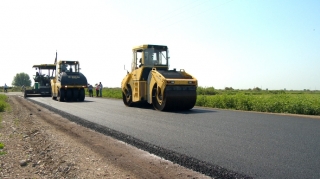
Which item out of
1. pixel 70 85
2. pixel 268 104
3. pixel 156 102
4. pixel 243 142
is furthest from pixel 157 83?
pixel 70 85

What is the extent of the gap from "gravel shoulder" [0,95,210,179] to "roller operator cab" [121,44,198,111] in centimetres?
539

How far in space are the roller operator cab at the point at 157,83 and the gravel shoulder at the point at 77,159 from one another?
17.7 ft

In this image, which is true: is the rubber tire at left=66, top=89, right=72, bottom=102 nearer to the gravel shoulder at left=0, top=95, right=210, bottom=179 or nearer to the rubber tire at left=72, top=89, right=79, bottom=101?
the rubber tire at left=72, top=89, right=79, bottom=101

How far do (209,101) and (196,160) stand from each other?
12.7 metres

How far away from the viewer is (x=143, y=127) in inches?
383

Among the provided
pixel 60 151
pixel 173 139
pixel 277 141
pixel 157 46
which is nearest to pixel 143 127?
pixel 173 139

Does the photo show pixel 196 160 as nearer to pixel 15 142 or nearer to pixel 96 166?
pixel 96 166

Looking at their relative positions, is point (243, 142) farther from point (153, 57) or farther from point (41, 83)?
point (41, 83)

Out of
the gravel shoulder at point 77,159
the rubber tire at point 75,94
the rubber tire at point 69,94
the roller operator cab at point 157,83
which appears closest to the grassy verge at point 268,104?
the roller operator cab at point 157,83

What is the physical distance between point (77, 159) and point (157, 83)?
344 inches

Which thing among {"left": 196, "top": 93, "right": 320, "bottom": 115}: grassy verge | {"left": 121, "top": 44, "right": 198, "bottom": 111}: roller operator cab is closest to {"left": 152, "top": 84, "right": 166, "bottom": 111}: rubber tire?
{"left": 121, "top": 44, "right": 198, "bottom": 111}: roller operator cab

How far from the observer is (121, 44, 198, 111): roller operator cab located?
14.2 meters

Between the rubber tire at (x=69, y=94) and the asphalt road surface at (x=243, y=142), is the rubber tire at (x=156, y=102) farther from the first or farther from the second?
the rubber tire at (x=69, y=94)

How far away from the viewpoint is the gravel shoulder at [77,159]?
210 inches
